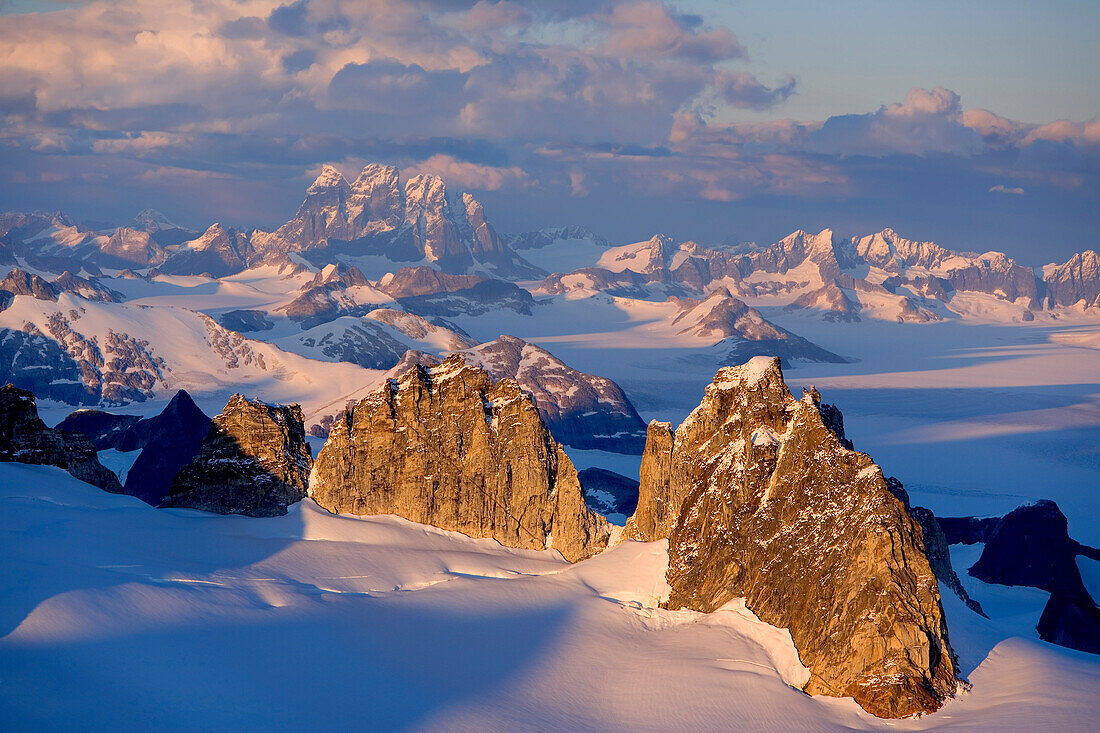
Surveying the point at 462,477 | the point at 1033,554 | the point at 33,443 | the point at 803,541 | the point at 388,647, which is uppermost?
the point at 33,443

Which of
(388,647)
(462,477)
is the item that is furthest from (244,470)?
(388,647)

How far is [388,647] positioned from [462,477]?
2680 cm

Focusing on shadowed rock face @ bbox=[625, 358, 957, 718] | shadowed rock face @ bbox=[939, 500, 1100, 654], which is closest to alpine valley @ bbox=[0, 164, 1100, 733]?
shadowed rock face @ bbox=[625, 358, 957, 718]

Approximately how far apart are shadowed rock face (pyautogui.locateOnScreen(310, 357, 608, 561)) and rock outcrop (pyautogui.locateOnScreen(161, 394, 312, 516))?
2.85 meters

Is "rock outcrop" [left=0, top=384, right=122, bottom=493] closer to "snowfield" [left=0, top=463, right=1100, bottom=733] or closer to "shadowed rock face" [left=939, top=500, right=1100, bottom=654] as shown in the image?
"snowfield" [left=0, top=463, right=1100, bottom=733]

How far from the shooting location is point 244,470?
8931 cm

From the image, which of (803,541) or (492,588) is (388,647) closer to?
(492,588)

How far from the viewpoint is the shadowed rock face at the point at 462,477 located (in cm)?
8788

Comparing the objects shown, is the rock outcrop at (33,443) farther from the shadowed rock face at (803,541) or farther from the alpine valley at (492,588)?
the shadowed rock face at (803,541)

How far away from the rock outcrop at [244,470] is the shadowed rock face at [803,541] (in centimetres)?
3169

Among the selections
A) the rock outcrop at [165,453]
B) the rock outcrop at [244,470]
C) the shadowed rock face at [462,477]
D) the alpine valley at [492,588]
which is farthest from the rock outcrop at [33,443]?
the rock outcrop at [165,453]

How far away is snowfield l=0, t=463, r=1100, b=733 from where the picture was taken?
5297 cm

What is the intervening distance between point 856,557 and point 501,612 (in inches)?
981

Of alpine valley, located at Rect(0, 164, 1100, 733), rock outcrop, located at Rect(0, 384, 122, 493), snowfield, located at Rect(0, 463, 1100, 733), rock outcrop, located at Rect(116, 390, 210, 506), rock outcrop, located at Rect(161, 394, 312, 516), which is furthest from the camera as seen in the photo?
rock outcrop, located at Rect(116, 390, 210, 506)
